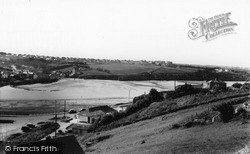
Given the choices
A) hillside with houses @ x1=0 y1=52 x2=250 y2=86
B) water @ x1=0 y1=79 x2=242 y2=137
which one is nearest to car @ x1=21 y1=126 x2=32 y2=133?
water @ x1=0 y1=79 x2=242 y2=137

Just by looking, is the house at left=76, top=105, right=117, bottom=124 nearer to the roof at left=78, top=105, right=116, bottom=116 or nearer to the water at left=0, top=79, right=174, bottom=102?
the roof at left=78, top=105, right=116, bottom=116

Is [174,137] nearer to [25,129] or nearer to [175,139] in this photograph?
[175,139]

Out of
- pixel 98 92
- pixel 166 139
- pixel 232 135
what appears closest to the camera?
pixel 232 135

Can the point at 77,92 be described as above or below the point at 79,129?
above

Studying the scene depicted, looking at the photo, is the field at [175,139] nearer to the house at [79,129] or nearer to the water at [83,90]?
the house at [79,129]

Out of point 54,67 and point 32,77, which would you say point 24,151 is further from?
point 54,67

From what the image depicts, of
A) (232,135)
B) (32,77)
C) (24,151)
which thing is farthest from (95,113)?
(32,77)

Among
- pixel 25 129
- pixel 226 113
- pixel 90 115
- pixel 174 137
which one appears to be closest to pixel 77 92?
pixel 90 115

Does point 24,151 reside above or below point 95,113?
above

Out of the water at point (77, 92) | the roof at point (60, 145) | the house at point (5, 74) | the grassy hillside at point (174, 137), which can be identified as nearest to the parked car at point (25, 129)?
the water at point (77, 92)

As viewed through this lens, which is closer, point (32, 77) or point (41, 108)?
point (41, 108)

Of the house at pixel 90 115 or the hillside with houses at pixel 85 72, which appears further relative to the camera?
the hillside with houses at pixel 85 72
